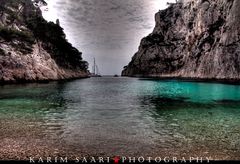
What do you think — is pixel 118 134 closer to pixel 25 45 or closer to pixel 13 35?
pixel 13 35

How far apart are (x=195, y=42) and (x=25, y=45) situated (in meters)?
99.0

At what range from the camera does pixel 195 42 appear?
420ft

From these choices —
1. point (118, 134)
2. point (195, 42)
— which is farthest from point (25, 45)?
point (195, 42)

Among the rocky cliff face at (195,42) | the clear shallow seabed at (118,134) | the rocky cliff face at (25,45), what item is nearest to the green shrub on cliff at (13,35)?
the rocky cliff face at (25,45)

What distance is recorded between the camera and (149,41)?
618 feet

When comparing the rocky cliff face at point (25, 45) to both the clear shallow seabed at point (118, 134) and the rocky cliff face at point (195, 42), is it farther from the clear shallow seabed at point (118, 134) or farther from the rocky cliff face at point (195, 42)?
the rocky cliff face at point (195, 42)

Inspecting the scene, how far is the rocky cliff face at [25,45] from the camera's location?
146 feet

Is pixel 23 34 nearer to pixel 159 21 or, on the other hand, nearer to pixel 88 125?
pixel 88 125

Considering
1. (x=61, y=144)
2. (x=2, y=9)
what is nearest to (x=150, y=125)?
(x=61, y=144)

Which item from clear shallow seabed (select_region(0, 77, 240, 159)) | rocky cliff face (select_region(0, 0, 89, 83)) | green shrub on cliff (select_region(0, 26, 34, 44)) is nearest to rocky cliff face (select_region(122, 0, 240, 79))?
rocky cliff face (select_region(0, 0, 89, 83))

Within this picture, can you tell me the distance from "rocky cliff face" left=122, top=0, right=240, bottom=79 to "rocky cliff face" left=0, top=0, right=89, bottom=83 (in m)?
59.8

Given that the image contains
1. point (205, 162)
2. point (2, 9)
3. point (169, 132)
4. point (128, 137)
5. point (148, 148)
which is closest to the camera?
point (205, 162)

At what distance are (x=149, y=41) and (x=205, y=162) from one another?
18204 cm

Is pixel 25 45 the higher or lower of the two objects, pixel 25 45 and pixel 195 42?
the lower
